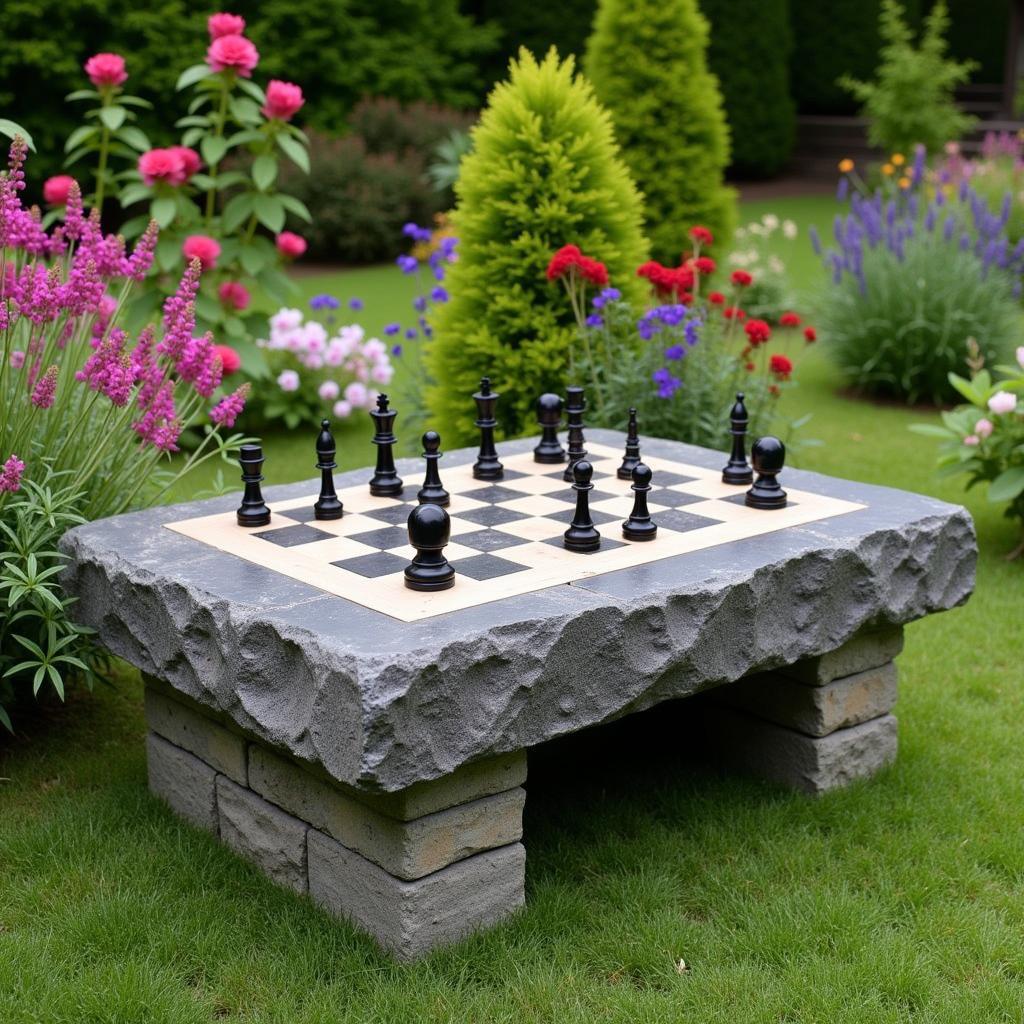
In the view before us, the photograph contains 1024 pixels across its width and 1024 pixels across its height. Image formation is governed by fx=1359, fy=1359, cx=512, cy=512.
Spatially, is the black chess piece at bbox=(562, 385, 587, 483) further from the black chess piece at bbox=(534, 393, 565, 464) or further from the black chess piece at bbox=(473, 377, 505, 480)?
the black chess piece at bbox=(473, 377, 505, 480)

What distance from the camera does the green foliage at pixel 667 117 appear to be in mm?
11852

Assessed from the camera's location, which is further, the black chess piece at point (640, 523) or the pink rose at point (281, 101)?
the pink rose at point (281, 101)

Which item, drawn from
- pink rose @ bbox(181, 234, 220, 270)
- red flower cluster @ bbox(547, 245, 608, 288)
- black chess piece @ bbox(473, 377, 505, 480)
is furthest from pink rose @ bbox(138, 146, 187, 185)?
black chess piece @ bbox(473, 377, 505, 480)

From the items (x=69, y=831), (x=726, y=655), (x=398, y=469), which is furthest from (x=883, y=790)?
(x=69, y=831)

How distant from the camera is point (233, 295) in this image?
773 cm

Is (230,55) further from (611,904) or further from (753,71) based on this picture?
(753,71)

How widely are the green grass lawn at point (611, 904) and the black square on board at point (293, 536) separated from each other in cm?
85

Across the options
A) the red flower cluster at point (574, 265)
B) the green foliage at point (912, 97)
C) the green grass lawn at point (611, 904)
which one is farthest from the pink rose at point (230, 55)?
the green foliage at point (912, 97)

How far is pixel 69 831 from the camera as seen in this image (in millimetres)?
3797

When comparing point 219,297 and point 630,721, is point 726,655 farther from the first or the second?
point 219,297

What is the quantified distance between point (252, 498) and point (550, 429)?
1.19 metres

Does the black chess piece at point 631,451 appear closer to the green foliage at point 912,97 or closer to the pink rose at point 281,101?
the pink rose at point 281,101

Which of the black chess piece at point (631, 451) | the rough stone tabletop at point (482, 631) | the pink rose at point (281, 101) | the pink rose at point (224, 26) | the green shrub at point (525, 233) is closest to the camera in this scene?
the rough stone tabletop at point (482, 631)

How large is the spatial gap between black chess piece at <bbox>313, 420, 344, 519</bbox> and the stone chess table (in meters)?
0.06
